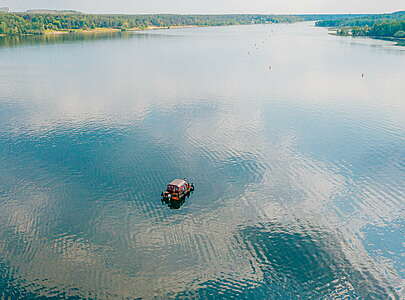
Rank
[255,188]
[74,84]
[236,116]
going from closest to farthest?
[255,188] → [236,116] → [74,84]

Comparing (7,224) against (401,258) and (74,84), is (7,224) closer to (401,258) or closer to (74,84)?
(401,258)

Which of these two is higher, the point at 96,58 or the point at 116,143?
the point at 96,58

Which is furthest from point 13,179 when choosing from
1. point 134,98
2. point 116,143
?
point 134,98

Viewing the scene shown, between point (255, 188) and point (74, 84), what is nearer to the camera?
point (255, 188)

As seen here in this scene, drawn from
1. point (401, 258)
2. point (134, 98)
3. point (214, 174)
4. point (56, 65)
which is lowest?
point (401, 258)

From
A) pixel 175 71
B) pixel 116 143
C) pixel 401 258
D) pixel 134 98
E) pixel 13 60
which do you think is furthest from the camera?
pixel 13 60

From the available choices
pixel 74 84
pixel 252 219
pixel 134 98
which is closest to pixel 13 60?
pixel 74 84
